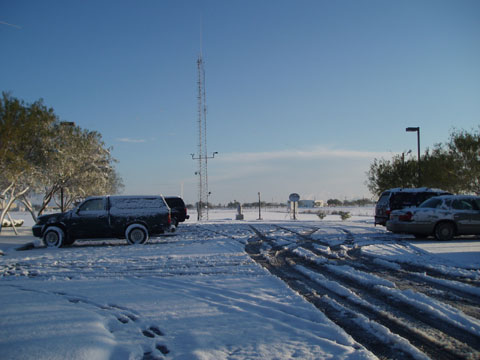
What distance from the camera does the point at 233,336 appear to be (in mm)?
4305

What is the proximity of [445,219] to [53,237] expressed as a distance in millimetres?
14522

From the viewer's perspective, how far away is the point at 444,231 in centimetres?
1421

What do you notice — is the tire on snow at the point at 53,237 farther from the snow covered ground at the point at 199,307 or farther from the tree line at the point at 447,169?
the tree line at the point at 447,169

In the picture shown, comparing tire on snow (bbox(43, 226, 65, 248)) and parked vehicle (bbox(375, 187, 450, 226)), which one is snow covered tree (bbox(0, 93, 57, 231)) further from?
parked vehicle (bbox(375, 187, 450, 226))

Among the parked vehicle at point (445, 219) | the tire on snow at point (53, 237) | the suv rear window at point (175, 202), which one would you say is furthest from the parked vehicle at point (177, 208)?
the parked vehicle at point (445, 219)

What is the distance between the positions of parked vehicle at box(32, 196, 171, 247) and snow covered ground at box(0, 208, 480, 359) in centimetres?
401

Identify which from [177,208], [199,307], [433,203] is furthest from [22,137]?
[433,203]

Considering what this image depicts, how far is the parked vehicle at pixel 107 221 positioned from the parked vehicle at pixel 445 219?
9.27 meters

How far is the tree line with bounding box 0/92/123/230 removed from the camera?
15406 mm

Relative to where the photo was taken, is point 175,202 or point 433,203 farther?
point 175,202

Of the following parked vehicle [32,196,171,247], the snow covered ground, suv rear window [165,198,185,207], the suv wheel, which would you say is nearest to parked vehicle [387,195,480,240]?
the suv wheel

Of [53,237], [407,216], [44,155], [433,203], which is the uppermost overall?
[44,155]

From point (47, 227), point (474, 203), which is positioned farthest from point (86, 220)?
point (474, 203)

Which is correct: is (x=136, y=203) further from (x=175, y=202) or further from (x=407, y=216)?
(x=407, y=216)
